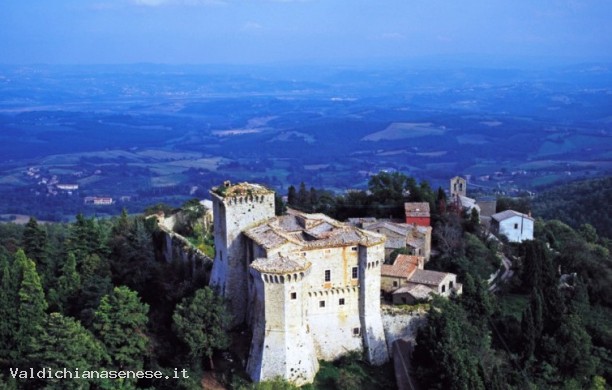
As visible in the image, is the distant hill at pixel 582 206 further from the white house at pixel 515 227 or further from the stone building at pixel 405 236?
the stone building at pixel 405 236

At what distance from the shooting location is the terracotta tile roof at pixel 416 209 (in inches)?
1969

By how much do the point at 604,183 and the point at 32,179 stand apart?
5108 inches

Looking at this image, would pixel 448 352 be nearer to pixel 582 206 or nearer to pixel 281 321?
pixel 281 321

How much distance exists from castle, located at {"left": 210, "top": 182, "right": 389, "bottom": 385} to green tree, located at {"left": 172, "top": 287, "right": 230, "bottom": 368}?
1652 millimetres

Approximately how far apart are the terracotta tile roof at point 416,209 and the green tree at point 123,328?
74.3ft

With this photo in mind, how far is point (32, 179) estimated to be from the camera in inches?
6471

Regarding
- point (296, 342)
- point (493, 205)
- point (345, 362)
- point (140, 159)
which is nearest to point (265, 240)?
point (296, 342)

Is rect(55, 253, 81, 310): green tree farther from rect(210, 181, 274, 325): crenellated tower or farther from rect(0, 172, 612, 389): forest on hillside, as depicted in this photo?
rect(210, 181, 274, 325): crenellated tower

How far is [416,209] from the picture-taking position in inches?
1982

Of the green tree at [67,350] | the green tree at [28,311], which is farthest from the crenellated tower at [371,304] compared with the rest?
the green tree at [28,311]

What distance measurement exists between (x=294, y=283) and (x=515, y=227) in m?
29.0

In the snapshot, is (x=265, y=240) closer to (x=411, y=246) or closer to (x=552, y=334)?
(x=411, y=246)

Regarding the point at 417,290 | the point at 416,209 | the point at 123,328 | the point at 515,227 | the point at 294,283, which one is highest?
the point at 294,283

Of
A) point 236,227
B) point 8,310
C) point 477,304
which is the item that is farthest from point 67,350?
point 477,304
